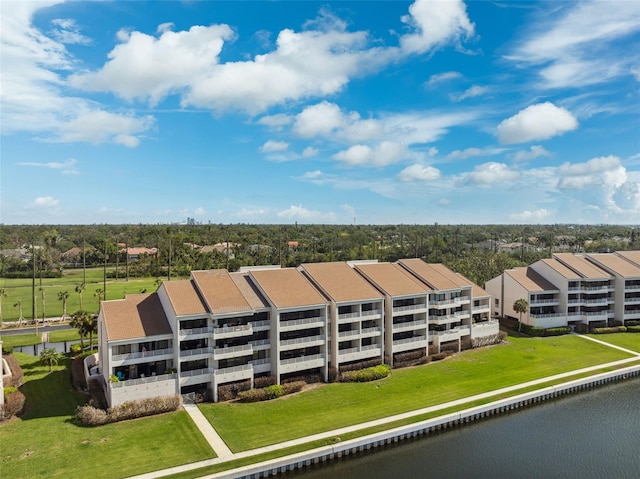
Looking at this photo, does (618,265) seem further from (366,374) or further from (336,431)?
(336,431)

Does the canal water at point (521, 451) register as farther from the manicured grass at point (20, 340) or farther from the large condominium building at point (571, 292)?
the manicured grass at point (20, 340)

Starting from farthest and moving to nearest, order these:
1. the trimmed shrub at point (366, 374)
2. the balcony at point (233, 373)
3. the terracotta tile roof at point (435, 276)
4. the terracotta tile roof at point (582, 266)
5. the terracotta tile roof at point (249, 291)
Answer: the terracotta tile roof at point (582, 266) → the terracotta tile roof at point (435, 276) → the trimmed shrub at point (366, 374) → the terracotta tile roof at point (249, 291) → the balcony at point (233, 373)

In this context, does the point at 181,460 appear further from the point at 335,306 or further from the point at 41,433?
the point at 335,306

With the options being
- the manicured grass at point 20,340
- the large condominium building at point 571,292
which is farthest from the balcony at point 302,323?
the manicured grass at point 20,340

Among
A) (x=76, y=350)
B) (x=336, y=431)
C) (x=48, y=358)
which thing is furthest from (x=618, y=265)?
(x=48, y=358)

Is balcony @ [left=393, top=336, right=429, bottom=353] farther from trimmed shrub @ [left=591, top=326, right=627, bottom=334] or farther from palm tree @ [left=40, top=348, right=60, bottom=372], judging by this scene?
palm tree @ [left=40, top=348, right=60, bottom=372]

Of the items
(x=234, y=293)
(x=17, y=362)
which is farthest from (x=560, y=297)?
(x=17, y=362)
